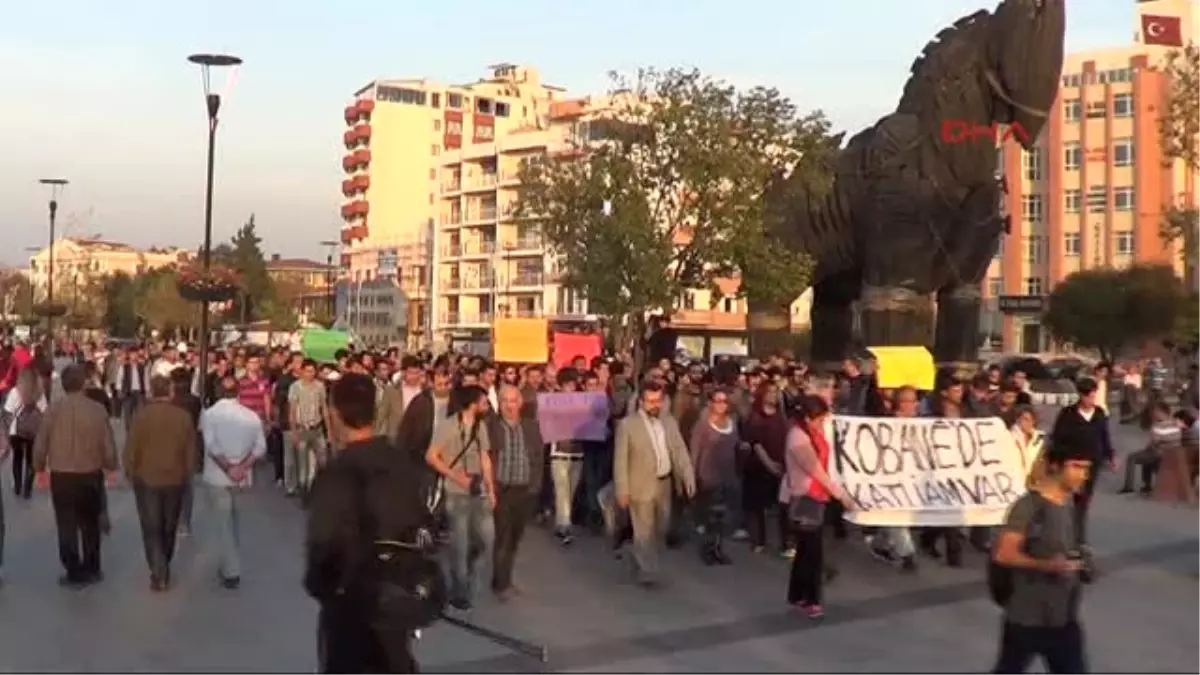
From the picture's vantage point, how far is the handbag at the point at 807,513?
448 inches

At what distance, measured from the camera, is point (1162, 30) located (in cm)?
7931

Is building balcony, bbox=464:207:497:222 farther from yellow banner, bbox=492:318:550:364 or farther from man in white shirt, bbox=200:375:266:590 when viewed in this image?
man in white shirt, bbox=200:375:266:590

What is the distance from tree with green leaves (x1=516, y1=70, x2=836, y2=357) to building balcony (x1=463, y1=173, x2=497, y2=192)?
78.0 meters

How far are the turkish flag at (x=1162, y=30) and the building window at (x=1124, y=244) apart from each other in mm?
10770

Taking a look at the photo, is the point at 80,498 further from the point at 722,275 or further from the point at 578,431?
the point at 722,275

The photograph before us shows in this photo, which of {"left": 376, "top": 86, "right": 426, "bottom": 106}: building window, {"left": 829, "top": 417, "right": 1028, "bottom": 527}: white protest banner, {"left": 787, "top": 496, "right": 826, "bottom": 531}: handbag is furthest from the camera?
{"left": 376, "top": 86, "right": 426, "bottom": 106}: building window

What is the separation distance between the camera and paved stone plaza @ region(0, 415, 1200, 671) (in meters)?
9.66

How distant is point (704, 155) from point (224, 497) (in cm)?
1527

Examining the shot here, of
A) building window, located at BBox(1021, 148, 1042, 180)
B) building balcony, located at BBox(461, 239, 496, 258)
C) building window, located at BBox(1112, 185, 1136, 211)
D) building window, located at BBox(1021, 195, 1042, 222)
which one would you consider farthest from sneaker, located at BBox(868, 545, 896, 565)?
building balcony, located at BBox(461, 239, 496, 258)

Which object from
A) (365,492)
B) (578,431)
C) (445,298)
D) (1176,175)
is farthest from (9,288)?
(365,492)

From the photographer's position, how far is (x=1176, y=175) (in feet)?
274

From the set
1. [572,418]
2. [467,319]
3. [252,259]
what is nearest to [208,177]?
[572,418]

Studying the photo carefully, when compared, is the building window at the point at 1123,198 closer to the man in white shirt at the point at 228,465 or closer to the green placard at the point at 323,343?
the green placard at the point at 323,343

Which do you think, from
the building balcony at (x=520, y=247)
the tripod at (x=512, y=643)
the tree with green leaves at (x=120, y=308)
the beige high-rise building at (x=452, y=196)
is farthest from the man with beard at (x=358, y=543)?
the building balcony at (x=520, y=247)
